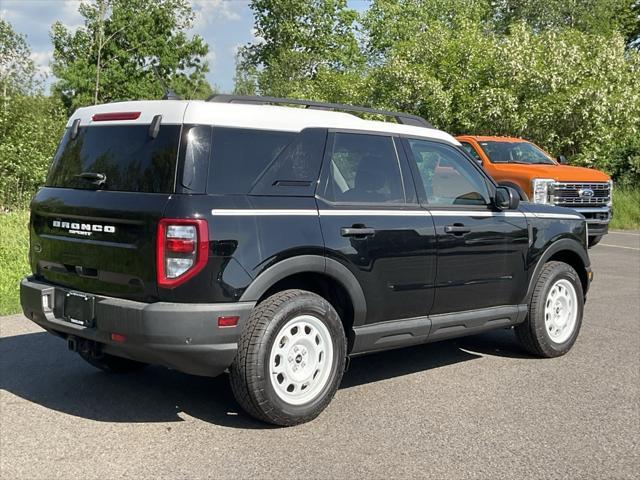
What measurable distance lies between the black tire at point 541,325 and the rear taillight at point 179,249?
3.26 m

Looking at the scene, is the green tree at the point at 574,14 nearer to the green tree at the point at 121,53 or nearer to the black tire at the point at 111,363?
the green tree at the point at 121,53

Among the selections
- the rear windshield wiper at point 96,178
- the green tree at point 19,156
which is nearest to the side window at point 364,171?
the rear windshield wiper at point 96,178

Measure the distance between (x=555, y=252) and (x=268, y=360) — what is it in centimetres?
315

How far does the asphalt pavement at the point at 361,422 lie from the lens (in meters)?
4.03

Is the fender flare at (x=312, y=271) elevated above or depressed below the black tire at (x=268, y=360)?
above

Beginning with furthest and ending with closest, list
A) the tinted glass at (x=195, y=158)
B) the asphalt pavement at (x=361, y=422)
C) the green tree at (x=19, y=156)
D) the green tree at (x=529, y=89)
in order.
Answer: the green tree at (x=529, y=89) < the green tree at (x=19, y=156) < the tinted glass at (x=195, y=158) < the asphalt pavement at (x=361, y=422)

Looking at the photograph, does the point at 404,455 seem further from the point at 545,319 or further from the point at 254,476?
the point at 545,319

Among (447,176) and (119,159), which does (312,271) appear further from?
(447,176)

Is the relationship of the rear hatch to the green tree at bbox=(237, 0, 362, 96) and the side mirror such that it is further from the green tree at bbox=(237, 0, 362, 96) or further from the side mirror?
the green tree at bbox=(237, 0, 362, 96)

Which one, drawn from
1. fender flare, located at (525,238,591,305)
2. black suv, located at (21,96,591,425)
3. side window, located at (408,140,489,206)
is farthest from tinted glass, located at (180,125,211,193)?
fender flare, located at (525,238,591,305)

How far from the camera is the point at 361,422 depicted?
4746 millimetres

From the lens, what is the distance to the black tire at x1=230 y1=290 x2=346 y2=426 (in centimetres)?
444

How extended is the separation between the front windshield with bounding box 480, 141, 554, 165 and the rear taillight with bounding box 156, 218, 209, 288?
10.6 meters

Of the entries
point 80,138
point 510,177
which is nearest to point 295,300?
point 80,138
